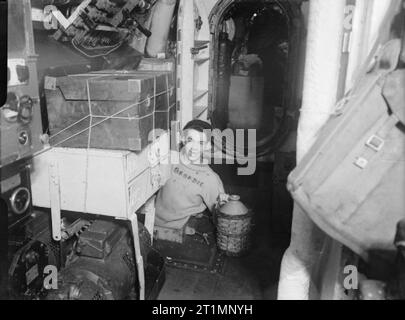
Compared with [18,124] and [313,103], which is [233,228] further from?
[18,124]

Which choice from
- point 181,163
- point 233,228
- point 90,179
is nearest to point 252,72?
point 181,163

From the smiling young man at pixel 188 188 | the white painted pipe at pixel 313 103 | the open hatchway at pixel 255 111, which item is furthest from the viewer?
the smiling young man at pixel 188 188

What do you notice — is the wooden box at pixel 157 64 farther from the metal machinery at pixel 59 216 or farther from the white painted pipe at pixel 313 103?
the white painted pipe at pixel 313 103

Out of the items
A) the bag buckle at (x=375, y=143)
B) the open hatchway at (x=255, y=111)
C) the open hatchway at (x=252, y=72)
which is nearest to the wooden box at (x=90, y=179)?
the open hatchway at (x=255, y=111)

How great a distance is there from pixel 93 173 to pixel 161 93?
81cm

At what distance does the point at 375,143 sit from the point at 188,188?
245 centimetres

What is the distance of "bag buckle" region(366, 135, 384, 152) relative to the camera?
1404 millimetres

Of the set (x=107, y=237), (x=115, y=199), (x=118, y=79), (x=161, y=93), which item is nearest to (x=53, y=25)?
(x=118, y=79)

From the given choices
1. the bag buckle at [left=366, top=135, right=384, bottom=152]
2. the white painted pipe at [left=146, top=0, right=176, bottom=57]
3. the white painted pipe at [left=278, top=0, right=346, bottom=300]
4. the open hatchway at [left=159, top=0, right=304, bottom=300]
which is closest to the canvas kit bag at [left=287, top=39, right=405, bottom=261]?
the bag buckle at [left=366, top=135, right=384, bottom=152]

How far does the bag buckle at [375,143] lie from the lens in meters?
1.40

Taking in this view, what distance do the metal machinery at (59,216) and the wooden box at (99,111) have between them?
18cm

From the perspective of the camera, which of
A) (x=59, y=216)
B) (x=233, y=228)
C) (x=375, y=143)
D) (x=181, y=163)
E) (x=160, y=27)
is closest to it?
(x=375, y=143)

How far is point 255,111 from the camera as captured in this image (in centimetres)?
565

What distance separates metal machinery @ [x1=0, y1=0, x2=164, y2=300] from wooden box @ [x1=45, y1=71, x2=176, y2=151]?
0.59 ft
